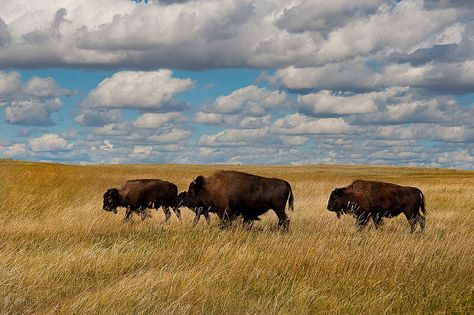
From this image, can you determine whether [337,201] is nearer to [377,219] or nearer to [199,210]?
[377,219]

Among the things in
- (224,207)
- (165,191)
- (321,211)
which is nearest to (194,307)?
(224,207)

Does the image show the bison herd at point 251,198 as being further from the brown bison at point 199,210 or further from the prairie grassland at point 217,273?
the prairie grassland at point 217,273

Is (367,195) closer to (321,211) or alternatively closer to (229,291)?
(321,211)

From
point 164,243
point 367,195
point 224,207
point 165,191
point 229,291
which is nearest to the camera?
point 229,291

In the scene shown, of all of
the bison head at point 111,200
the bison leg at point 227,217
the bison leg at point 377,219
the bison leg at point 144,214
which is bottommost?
the bison leg at point 377,219

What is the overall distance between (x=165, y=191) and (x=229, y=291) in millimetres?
10419

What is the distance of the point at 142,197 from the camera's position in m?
17.1

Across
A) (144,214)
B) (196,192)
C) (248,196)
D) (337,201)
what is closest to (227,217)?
(248,196)

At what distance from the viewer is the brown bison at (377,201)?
15.1 metres

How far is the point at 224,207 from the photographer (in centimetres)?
Result: 1423

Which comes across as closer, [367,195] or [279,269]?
[279,269]

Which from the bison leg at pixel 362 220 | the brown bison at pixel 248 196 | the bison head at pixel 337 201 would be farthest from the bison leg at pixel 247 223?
the bison leg at pixel 362 220

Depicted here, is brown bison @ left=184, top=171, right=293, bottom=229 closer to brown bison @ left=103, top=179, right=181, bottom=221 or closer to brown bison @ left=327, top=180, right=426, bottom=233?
brown bison @ left=327, top=180, right=426, bottom=233

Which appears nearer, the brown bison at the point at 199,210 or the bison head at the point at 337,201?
the brown bison at the point at 199,210
